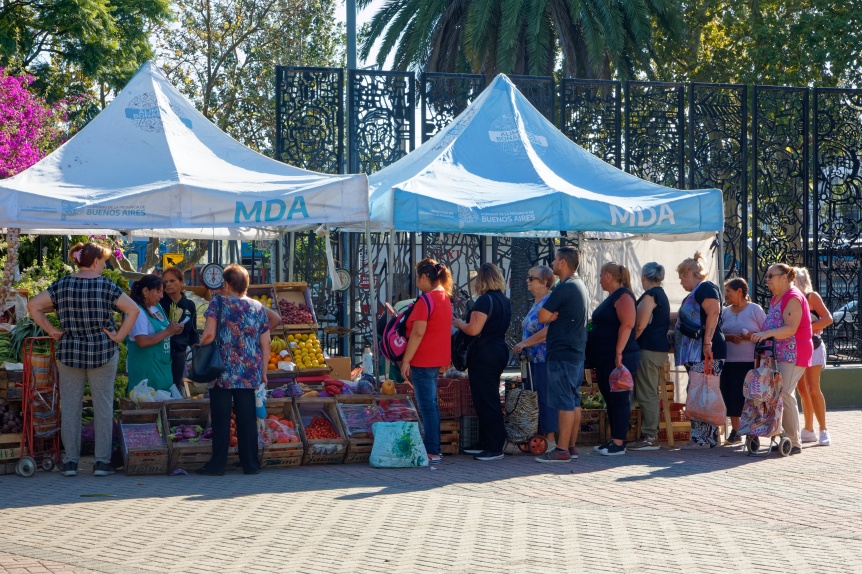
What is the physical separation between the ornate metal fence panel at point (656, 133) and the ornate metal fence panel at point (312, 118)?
4042 millimetres

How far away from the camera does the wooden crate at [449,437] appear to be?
10414 millimetres

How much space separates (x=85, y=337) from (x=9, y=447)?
1293mm

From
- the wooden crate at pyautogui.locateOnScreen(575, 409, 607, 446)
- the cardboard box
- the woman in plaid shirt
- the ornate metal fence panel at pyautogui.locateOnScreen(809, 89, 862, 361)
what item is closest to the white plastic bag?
the woman in plaid shirt

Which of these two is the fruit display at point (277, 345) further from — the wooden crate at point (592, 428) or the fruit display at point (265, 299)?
the wooden crate at point (592, 428)

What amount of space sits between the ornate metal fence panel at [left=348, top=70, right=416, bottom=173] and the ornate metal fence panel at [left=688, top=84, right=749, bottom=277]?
402 cm

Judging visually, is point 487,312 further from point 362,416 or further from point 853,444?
point 853,444

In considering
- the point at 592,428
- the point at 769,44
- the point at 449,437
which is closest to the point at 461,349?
the point at 449,437

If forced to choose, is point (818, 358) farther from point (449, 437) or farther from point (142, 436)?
point (142, 436)

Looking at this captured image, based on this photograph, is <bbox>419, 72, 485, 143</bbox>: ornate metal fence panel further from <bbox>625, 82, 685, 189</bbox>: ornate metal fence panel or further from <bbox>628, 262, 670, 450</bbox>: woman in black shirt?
<bbox>628, 262, 670, 450</bbox>: woman in black shirt

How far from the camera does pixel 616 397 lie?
34.1ft

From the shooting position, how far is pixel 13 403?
378 inches

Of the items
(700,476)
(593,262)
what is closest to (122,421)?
(700,476)

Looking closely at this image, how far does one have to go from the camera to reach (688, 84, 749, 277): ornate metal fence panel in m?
15.1

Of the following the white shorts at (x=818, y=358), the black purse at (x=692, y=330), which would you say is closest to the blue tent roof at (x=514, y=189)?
the black purse at (x=692, y=330)
